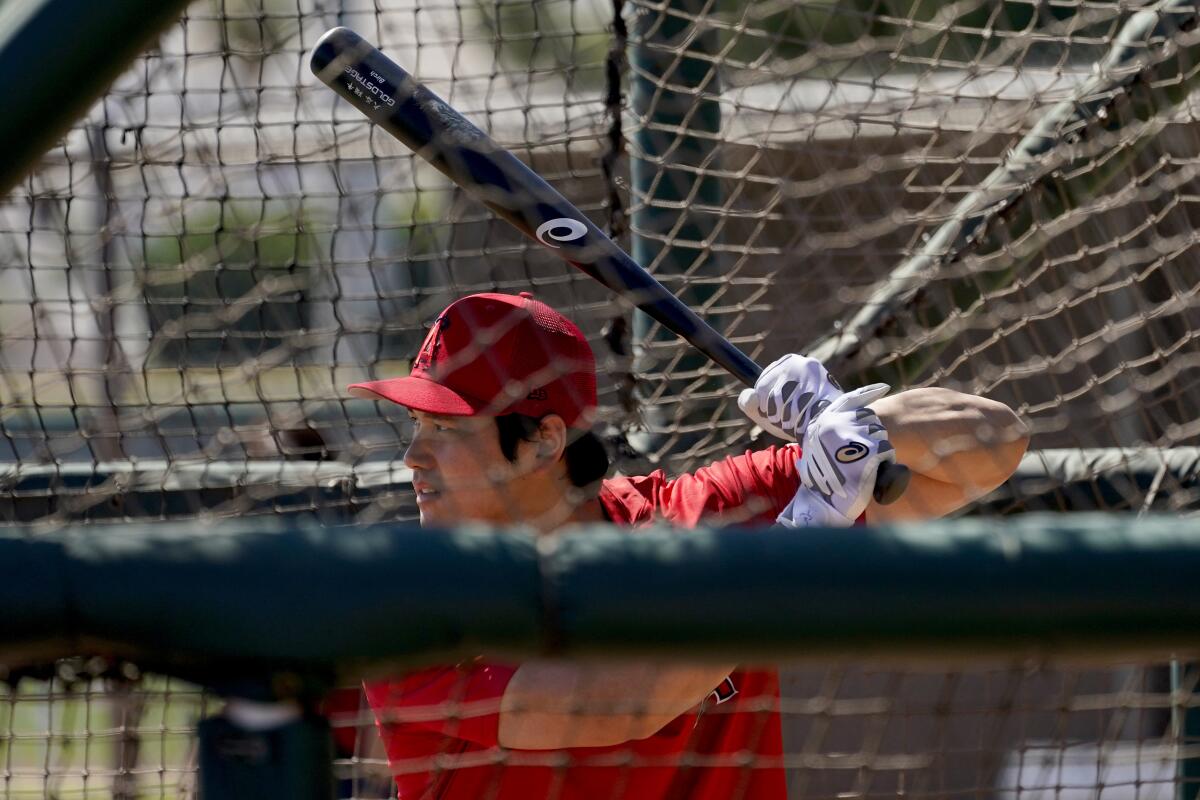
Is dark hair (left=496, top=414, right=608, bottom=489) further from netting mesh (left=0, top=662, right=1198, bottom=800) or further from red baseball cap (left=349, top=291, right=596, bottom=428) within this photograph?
netting mesh (left=0, top=662, right=1198, bottom=800)

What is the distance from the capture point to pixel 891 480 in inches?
76.9

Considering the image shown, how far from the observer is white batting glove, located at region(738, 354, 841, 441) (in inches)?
86.0

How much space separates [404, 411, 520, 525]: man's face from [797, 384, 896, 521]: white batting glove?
453mm

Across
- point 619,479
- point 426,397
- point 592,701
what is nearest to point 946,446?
point 619,479

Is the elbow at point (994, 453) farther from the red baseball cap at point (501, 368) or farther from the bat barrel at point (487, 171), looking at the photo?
the red baseball cap at point (501, 368)

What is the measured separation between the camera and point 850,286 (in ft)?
12.8

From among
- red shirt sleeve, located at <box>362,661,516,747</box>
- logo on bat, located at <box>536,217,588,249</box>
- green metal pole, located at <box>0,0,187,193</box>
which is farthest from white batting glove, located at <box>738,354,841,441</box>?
green metal pole, located at <box>0,0,187,193</box>

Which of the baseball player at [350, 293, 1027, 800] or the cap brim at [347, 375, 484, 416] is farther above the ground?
the cap brim at [347, 375, 484, 416]

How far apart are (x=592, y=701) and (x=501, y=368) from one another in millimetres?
912

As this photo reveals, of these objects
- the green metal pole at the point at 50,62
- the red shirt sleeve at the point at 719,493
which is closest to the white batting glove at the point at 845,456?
the red shirt sleeve at the point at 719,493

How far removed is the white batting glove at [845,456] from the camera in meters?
1.96

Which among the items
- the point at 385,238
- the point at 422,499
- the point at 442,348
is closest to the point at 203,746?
the point at 422,499

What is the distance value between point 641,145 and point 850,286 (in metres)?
1.27

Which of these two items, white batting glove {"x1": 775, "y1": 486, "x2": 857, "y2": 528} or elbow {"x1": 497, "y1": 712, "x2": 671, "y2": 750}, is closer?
elbow {"x1": 497, "y1": 712, "x2": 671, "y2": 750}
